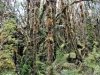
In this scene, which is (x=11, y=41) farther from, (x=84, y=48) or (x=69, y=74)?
(x=84, y=48)

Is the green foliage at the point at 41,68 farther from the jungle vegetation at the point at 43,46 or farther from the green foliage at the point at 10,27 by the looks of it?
the green foliage at the point at 10,27

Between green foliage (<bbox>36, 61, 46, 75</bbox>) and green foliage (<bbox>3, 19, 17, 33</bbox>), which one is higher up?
green foliage (<bbox>3, 19, 17, 33</bbox>)

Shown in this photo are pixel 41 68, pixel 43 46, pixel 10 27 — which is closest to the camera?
pixel 41 68

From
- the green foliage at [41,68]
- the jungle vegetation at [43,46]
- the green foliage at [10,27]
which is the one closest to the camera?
the jungle vegetation at [43,46]

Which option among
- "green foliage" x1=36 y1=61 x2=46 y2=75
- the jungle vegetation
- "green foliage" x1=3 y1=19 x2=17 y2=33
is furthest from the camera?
"green foliage" x1=3 y1=19 x2=17 y2=33

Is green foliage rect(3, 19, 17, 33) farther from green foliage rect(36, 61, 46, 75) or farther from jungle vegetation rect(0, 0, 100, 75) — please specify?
green foliage rect(36, 61, 46, 75)

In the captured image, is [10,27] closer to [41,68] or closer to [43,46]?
[43,46]

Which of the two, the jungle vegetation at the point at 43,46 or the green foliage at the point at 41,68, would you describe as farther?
the green foliage at the point at 41,68

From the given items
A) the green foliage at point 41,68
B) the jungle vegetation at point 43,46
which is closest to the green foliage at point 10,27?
the jungle vegetation at point 43,46

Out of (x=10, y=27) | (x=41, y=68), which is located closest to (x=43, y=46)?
(x=41, y=68)

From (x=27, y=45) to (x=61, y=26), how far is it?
9.77 feet

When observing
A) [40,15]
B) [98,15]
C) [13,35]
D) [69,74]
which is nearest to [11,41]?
[13,35]

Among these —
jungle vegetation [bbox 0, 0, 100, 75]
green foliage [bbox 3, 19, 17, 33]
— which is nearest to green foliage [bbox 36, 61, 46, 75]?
jungle vegetation [bbox 0, 0, 100, 75]

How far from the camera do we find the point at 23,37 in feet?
39.1
